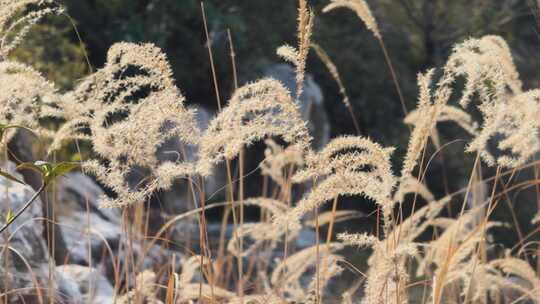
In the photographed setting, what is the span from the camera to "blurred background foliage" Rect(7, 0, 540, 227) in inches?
241

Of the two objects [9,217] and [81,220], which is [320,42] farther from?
[9,217]

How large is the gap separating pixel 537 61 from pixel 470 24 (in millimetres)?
1277

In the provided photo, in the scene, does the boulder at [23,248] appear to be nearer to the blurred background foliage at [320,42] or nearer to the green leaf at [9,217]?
the green leaf at [9,217]

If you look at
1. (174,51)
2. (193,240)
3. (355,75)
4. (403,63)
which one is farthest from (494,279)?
(403,63)

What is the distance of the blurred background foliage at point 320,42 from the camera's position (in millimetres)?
6121

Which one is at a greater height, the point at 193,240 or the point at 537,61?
the point at 537,61

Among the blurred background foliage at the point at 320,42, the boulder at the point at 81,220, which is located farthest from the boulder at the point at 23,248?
the blurred background foliage at the point at 320,42

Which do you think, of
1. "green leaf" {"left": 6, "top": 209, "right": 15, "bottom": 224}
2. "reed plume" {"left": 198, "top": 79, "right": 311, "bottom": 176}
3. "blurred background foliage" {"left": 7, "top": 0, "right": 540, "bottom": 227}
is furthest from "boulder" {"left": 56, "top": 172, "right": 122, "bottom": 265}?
"green leaf" {"left": 6, "top": 209, "right": 15, "bottom": 224}

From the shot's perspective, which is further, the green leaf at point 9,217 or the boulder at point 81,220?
the boulder at point 81,220

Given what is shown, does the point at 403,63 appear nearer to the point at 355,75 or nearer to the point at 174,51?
the point at 355,75

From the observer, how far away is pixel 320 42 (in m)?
6.88

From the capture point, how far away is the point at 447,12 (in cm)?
818

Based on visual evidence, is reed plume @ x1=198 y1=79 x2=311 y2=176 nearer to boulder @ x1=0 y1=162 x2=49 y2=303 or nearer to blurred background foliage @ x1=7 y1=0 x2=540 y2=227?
boulder @ x1=0 y1=162 x2=49 y2=303

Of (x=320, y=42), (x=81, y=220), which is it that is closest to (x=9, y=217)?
(x=81, y=220)
